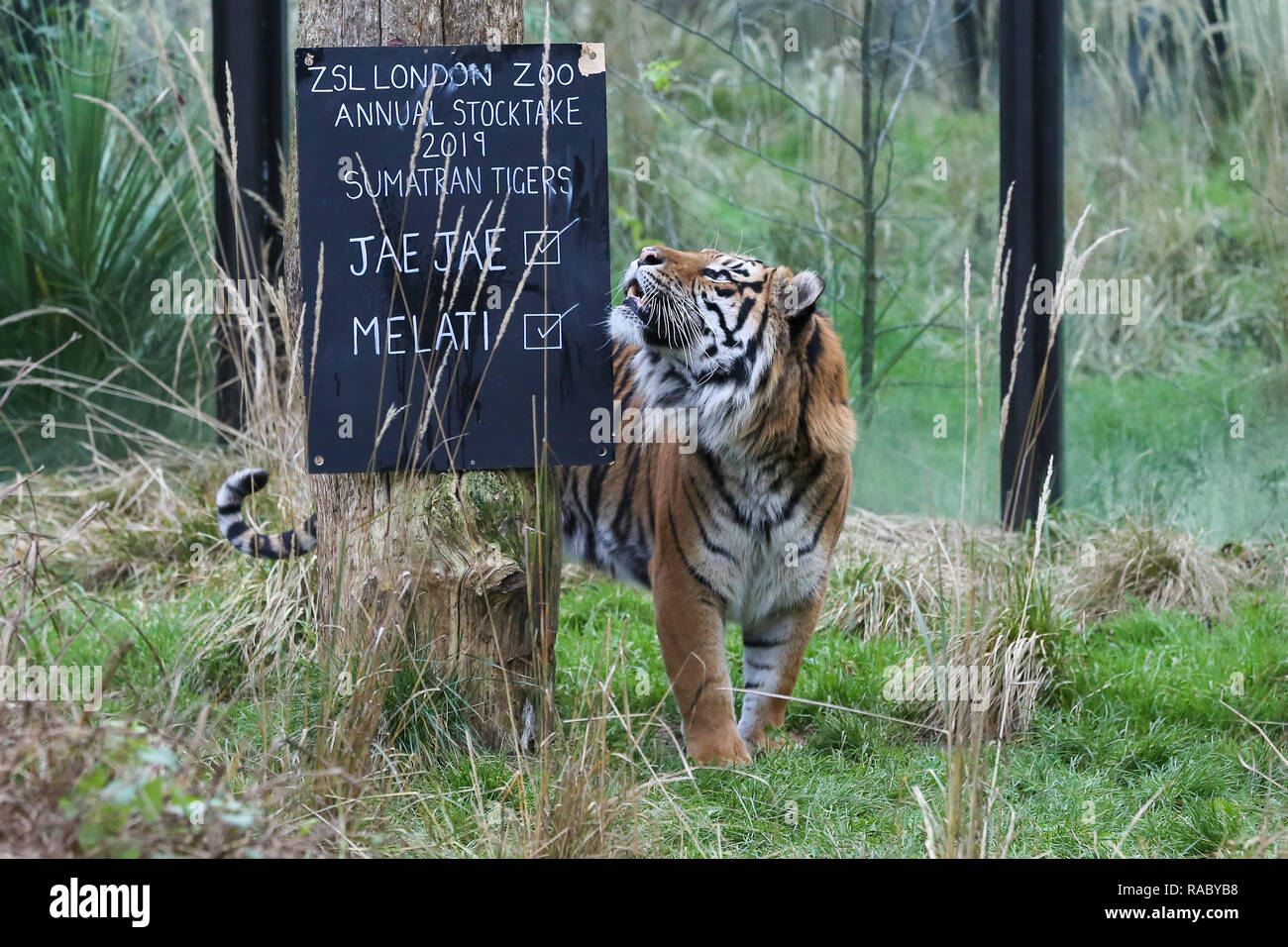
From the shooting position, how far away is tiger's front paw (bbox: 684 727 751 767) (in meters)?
3.61

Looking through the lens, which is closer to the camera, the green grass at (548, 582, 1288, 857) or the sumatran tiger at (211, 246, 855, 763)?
the green grass at (548, 582, 1288, 857)

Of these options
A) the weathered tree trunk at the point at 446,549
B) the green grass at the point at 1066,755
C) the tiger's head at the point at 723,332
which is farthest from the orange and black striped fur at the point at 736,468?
the weathered tree trunk at the point at 446,549

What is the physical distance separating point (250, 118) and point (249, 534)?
2785 mm

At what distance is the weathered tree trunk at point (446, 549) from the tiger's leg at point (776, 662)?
2.62 feet

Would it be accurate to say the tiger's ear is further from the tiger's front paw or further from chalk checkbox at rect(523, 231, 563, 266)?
the tiger's front paw

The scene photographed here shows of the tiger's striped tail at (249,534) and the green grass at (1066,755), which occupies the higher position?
the tiger's striped tail at (249,534)

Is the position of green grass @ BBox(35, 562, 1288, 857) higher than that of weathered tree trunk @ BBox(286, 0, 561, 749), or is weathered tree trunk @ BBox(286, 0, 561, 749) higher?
weathered tree trunk @ BBox(286, 0, 561, 749)

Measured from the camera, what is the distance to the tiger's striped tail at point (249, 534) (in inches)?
146

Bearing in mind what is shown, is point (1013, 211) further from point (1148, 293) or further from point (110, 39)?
point (110, 39)

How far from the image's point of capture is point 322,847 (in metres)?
2.51

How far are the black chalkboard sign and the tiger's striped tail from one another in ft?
1.85

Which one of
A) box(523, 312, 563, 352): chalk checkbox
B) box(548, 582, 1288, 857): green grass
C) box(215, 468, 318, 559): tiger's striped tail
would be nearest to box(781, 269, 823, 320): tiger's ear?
box(523, 312, 563, 352): chalk checkbox

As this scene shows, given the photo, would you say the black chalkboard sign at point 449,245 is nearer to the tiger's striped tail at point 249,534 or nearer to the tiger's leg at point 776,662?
the tiger's striped tail at point 249,534

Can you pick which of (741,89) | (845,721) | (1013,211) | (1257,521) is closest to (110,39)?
(741,89)
